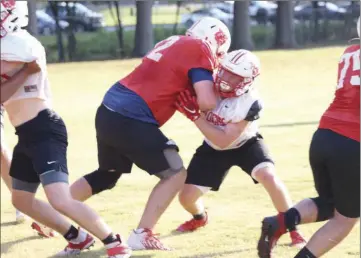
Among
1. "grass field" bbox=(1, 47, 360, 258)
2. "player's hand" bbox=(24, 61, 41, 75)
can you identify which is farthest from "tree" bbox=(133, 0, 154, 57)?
"player's hand" bbox=(24, 61, 41, 75)

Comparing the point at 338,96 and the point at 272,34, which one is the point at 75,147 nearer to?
the point at 338,96

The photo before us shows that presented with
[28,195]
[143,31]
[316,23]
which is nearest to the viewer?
[28,195]

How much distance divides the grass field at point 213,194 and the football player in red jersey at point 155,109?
1.54ft

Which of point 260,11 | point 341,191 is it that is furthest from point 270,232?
point 260,11

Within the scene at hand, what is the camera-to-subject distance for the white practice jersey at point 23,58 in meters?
4.90

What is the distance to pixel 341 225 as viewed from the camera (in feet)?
15.7

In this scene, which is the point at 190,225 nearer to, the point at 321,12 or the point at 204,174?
the point at 204,174

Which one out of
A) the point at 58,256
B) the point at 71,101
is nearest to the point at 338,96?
the point at 58,256

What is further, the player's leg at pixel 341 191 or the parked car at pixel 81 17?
the parked car at pixel 81 17

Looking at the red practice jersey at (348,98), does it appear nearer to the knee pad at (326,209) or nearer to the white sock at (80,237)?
the knee pad at (326,209)

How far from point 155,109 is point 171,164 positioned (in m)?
0.39

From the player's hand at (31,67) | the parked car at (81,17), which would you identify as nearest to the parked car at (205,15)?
the parked car at (81,17)

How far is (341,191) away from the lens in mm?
4676

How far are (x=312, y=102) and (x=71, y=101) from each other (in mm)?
4738
